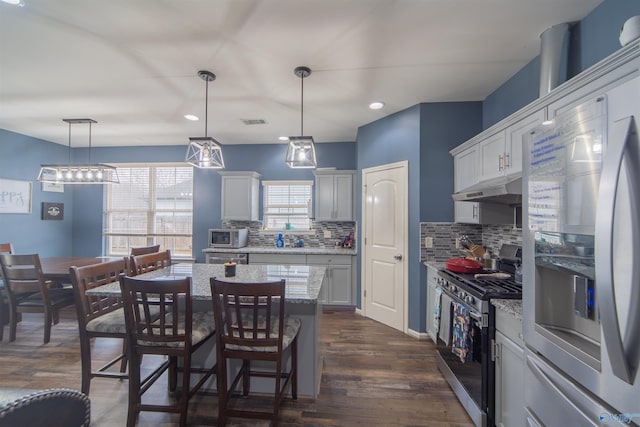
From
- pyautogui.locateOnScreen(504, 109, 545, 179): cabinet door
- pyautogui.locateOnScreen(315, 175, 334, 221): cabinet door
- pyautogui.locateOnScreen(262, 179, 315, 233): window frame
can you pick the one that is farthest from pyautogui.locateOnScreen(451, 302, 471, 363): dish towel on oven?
pyautogui.locateOnScreen(262, 179, 315, 233): window frame

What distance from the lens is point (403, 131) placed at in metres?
3.42

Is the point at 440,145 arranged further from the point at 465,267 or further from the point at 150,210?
the point at 150,210

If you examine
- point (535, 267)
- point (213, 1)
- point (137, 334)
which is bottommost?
point (137, 334)

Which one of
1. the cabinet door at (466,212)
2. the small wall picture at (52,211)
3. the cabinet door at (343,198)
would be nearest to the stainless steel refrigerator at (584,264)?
the cabinet door at (466,212)

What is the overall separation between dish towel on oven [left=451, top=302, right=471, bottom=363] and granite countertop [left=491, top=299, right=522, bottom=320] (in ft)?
0.80

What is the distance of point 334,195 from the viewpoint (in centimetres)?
449

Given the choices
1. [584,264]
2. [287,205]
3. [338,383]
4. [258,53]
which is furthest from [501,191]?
[287,205]

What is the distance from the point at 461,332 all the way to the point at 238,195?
390 cm

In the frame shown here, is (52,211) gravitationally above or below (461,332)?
above

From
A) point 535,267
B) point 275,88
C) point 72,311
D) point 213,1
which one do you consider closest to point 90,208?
point 72,311

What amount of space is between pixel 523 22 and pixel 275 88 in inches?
86.1

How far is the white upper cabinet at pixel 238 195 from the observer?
466cm

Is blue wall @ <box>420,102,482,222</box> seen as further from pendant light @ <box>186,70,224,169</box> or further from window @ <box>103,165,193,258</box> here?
window @ <box>103,165,193,258</box>

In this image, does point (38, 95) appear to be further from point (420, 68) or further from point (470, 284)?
point (470, 284)
